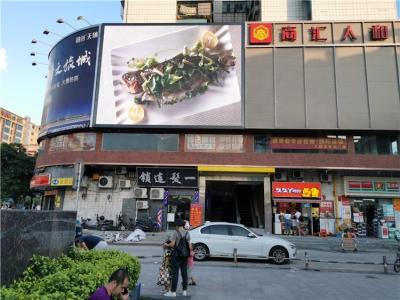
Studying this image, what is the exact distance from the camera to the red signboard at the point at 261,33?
91.2ft

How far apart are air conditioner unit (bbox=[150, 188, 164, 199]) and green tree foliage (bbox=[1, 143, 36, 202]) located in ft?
78.4

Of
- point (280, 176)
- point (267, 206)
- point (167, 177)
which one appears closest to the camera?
point (267, 206)

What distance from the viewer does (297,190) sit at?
25.4 meters

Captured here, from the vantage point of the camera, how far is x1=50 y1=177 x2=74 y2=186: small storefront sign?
92.3 ft

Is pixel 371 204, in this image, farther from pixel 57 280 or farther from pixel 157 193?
pixel 57 280

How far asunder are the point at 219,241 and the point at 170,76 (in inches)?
662

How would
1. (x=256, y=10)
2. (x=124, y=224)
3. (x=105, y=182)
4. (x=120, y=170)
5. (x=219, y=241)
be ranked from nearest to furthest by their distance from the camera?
(x=219, y=241)
(x=124, y=224)
(x=105, y=182)
(x=120, y=170)
(x=256, y=10)

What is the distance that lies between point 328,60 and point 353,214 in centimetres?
1125

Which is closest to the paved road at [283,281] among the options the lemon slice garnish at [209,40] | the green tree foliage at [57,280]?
the green tree foliage at [57,280]

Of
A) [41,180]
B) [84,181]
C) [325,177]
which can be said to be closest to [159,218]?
[84,181]

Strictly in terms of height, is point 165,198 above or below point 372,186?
below

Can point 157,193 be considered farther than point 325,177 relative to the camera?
Yes

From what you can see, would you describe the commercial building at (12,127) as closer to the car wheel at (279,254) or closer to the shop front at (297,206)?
the car wheel at (279,254)

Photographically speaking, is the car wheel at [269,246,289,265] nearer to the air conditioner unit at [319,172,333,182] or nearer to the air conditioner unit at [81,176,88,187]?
the air conditioner unit at [319,172,333,182]
